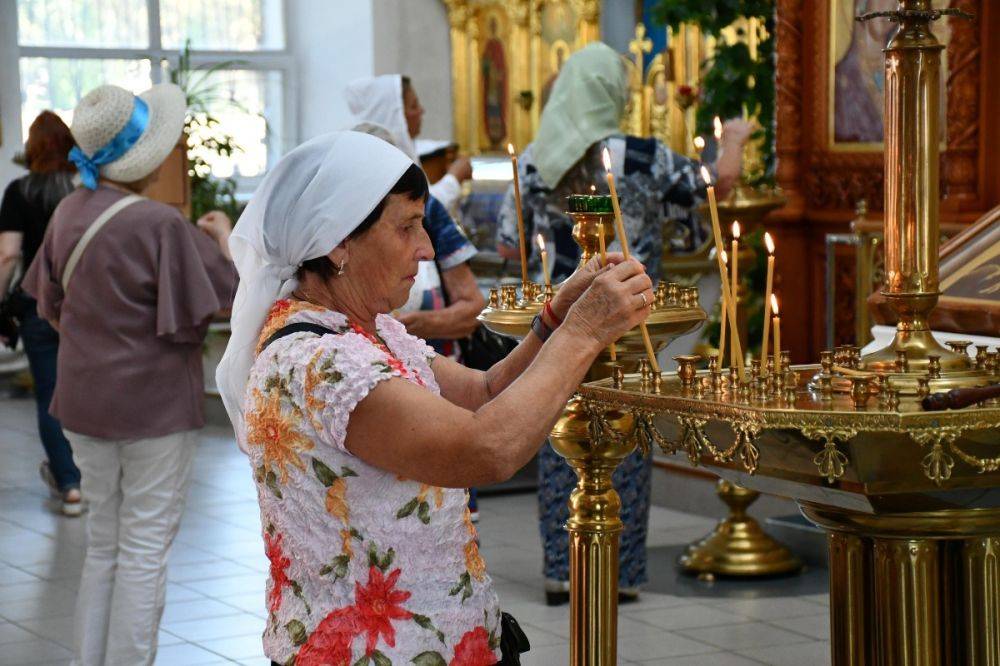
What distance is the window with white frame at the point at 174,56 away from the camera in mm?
13812

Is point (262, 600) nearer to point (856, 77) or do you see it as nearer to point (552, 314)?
point (552, 314)

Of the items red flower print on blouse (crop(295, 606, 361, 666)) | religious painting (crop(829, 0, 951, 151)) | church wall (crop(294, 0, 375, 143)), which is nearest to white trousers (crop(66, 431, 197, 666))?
red flower print on blouse (crop(295, 606, 361, 666))

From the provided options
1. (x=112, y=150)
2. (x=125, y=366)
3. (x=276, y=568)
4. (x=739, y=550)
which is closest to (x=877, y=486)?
(x=276, y=568)

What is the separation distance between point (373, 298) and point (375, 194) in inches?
6.5

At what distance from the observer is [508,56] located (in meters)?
13.3

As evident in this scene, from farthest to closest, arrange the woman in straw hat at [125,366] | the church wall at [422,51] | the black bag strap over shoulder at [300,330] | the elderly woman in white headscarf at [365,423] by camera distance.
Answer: the church wall at [422,51] → the woman in straw hat at [125,366] → the black bag strap over shoulder at [300,330] → the elderly woman in white headscarf at [365,423]

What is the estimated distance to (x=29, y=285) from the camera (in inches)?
189

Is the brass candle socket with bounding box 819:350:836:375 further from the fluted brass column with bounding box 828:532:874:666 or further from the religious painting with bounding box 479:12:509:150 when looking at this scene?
the religious painting with bounding box 479:12:509:150

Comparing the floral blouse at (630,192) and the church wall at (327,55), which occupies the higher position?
the church wall at (327,55)

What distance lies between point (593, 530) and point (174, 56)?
11.9 m

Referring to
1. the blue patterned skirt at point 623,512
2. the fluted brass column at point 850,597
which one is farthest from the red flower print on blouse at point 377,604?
the blue patterned skirt at point 623,512

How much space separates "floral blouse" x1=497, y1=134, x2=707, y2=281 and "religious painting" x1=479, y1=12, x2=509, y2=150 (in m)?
7.94

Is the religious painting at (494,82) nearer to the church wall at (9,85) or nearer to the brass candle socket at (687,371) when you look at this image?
the church wall at (9,85)

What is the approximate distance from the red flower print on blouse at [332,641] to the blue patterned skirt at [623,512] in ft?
10.3
